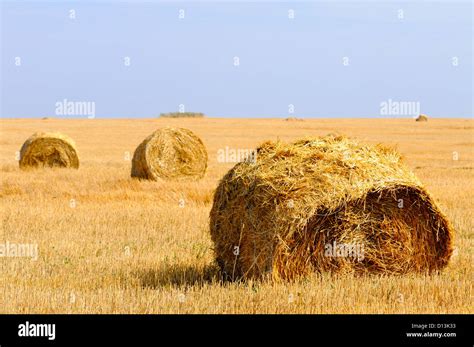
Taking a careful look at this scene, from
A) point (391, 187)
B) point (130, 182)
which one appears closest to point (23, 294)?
point (391, 187)

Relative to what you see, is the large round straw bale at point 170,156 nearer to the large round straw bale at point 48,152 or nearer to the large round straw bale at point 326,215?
the large round straw bale at point 48,152

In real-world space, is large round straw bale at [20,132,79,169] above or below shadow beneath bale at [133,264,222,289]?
above

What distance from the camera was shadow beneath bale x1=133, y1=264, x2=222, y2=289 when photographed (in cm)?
846

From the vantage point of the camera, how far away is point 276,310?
7.05 meters

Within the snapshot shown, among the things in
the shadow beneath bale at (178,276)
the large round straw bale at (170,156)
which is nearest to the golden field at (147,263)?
the shadow beneath bale at (178,276)

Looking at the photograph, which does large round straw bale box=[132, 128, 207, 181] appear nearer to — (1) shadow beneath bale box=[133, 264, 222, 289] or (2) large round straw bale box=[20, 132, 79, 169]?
(2) large round straw bale box=[20, 132, 79, 169]

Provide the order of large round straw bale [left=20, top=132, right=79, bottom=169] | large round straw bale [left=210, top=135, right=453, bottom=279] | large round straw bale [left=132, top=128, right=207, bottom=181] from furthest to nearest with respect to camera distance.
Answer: large round straw bale [left=20, top=132, right=79, bottom=169]
large round straw bale [left=132, top=128, right=207, bottom=181]
large round straw bale [left=210, top=135, right=453, bottom=279]

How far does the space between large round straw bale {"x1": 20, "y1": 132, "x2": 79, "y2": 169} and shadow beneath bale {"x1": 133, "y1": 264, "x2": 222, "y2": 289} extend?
1279cm

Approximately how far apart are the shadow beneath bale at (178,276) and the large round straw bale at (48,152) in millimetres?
12788

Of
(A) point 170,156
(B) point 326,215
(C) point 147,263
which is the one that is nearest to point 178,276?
(C) point 147,263

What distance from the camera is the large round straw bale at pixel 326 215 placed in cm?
796

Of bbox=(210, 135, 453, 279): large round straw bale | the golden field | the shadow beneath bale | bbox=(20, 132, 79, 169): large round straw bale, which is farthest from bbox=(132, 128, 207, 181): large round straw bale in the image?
bbox=(210, 135, 453, 279): large round straw bale

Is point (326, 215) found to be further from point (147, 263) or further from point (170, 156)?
point (170, 156)

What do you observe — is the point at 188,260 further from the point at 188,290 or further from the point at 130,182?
the point at 130,182
